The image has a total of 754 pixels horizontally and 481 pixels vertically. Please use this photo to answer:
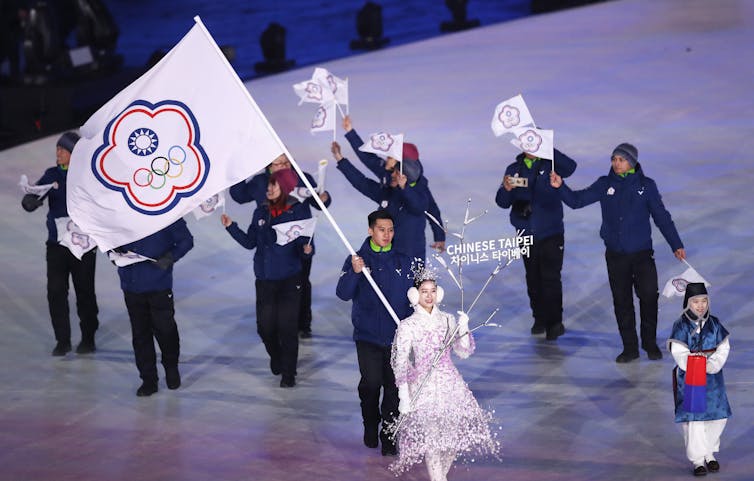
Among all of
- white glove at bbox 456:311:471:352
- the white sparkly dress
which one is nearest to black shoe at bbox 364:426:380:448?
the white sparkly dress

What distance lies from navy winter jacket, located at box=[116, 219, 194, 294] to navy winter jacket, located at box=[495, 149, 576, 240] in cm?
247

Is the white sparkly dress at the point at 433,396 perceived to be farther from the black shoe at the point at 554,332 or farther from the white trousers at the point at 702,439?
the black shoe at the point at 554,332

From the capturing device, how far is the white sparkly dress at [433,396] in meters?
8.90

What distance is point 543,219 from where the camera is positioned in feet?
38.6

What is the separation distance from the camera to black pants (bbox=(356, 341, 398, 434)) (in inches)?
378

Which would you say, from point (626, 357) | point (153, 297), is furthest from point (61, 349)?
point (626, 357)

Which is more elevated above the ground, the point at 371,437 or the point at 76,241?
the point at 76,241

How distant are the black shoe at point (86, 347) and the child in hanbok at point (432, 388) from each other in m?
3.90

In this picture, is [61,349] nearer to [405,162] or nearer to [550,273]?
[405,162]

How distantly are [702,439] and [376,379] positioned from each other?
202 cm

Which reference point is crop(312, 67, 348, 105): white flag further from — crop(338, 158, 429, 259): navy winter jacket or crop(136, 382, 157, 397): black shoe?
crop(136, 382, 157, 397): black shoe

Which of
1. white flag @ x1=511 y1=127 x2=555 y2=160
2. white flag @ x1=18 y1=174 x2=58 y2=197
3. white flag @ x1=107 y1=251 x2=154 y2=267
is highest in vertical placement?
white flag @ x1=511 y1=127 x2=555 y2=160

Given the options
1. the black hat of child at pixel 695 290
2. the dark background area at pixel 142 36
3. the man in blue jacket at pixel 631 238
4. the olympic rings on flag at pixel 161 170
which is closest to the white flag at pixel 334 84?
the man in blue jacket at pixel 631 238

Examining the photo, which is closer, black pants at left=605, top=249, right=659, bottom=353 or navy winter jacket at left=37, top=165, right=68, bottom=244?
black pants at left=605, top=249, right=659, bottom=353
